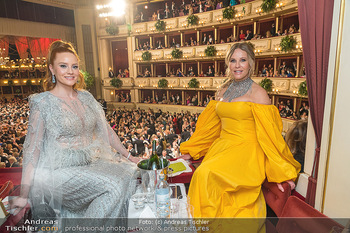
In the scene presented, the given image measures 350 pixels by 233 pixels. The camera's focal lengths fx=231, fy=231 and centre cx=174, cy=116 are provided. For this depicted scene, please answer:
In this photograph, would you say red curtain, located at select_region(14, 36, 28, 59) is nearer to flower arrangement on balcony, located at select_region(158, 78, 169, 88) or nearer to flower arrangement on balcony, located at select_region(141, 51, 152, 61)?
flower arrangement on balcony, located at select_region(141, 51, 152, 61)

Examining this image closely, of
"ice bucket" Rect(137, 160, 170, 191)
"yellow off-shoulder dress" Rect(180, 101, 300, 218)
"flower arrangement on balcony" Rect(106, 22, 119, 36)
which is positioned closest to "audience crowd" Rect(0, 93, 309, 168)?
"yellow off-shoulder dress" Rect(180, 101, 300, 218)

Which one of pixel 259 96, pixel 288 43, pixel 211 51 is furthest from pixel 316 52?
pixel 211 51

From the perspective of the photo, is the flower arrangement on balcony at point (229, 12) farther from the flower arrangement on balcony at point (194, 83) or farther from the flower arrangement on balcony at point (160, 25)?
the flower arrangement on balcony at point (160, 25)

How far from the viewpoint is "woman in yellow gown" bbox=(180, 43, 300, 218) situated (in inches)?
95.4

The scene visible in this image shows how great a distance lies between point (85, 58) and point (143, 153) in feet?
46.9

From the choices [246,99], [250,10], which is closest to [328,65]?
[246,99]

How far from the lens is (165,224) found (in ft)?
5.59

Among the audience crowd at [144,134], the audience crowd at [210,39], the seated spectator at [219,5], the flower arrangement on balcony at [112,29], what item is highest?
the seated spectator at [219,5]

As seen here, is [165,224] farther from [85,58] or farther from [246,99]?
[85,58]

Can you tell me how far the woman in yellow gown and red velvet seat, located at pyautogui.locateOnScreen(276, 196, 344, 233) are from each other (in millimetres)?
491

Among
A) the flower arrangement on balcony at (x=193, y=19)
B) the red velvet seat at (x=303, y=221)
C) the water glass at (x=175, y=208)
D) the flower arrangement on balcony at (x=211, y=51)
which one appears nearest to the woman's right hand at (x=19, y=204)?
the water glass at (x=175, y=208)

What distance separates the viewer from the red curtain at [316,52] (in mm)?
2037

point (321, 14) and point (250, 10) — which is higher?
point (250, 10)

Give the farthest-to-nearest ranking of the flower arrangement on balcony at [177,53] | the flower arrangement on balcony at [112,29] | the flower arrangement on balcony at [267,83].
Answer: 1. the flower arrangement on balcony at [112,29]
2. the flower arrangement on balcony at [177,53]
3. the flower arrangement on balcony at [267,83]
